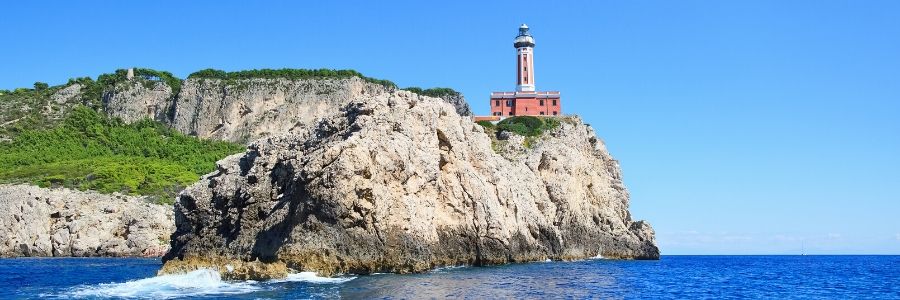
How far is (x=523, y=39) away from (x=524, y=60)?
9.14 ft

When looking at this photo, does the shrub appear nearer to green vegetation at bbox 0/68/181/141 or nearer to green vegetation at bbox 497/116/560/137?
green vegetation at bbox 497/116/560/137

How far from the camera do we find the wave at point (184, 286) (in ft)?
112

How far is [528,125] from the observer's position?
99125mm

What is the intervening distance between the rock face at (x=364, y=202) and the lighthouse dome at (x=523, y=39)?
153ft

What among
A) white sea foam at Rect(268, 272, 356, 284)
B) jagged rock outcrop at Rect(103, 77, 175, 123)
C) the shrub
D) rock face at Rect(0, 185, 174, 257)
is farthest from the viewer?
jagged rock outcrop at Rect(103, 77, 175, 123)

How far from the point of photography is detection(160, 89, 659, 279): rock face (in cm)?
4156

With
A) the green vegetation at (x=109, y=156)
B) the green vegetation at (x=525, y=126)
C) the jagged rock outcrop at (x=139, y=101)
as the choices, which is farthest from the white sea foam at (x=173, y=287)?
the jagged rock outcrop at (x=139, y=101)

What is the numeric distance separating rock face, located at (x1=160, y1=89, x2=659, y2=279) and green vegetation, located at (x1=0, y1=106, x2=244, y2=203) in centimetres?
4089

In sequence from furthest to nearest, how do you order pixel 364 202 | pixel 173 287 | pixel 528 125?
pixel 528 125 < pixel 364 202 < pixel 173 287

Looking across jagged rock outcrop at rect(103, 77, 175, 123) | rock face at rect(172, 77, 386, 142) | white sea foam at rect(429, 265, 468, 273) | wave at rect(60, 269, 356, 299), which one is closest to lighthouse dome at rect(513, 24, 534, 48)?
rock face at rect(172, 77, 386, 142)

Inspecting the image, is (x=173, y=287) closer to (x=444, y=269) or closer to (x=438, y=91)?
(x=444, y=269)

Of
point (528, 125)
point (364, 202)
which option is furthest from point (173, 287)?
point (528, 125)

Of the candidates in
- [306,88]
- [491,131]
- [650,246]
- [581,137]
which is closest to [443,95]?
[306,88]

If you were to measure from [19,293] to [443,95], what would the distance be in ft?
301
